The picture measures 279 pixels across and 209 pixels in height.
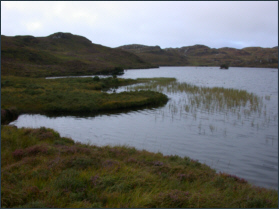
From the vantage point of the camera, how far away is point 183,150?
18.2 m

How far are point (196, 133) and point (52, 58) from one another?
103 m

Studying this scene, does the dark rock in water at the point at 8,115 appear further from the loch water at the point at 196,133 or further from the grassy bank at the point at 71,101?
the grassy bank at the point at 71,101

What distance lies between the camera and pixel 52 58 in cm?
11162

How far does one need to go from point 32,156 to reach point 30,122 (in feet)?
52.0

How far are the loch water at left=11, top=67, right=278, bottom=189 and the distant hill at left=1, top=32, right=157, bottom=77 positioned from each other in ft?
170

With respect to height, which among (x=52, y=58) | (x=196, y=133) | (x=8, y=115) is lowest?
(x=196, y=133)

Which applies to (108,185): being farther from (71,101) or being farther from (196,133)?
(71,101)

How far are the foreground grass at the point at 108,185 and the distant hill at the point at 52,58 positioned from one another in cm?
6581

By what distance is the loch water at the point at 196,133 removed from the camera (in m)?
16.1

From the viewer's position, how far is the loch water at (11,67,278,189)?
16078 millimetres

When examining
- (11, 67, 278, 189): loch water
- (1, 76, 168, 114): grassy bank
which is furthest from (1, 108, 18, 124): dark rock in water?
(1, 76, 168, 114): grassy bank

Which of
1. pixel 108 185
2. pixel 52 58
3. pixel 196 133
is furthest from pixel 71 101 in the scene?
pixel 52 58

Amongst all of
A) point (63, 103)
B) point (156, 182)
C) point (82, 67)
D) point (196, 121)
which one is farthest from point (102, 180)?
point (82, 67)


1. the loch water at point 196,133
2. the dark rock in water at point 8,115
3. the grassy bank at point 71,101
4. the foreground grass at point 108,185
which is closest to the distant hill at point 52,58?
the grassy bank at point 71,101
